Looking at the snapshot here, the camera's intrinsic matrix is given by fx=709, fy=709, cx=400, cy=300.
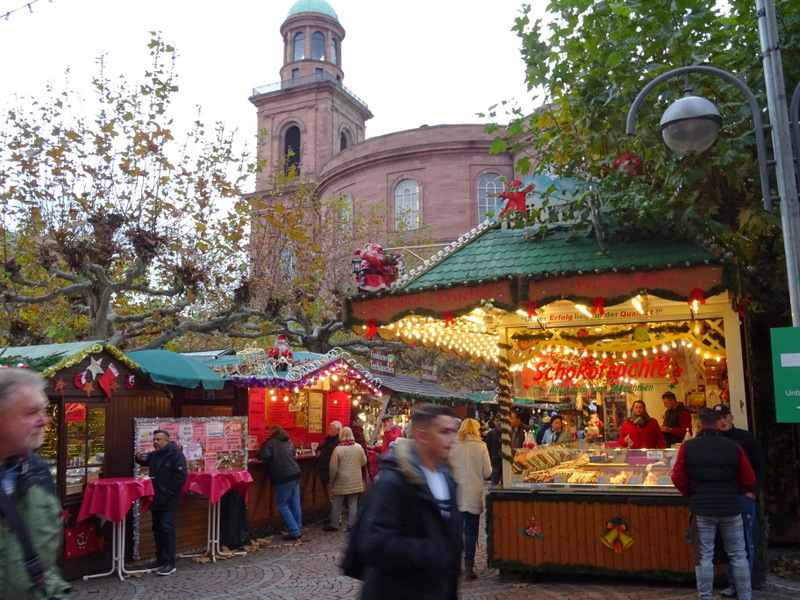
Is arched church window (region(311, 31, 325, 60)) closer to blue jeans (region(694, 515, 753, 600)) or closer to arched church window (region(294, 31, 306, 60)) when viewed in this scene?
arched church window (region(294, 31, 306, 60))

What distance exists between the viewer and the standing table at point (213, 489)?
1006 centimetres

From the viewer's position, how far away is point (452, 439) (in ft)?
10.6

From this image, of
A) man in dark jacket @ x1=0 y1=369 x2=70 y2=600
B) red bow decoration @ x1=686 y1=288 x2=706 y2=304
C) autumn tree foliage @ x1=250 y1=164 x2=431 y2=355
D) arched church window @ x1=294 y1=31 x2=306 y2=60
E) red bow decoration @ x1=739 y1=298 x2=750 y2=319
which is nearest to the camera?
man in dark jacket @ x1=0 y1=369 x2=70 y2=600

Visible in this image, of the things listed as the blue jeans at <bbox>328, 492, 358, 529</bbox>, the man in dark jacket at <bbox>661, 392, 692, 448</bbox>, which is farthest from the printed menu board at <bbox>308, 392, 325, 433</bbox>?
the man in dark jacket at <bbox>661, 392, 692, 448</bbox>

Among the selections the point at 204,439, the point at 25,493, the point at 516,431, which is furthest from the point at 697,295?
the point at 204,439

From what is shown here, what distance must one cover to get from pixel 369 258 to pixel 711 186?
4.31 m

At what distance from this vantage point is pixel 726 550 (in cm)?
625

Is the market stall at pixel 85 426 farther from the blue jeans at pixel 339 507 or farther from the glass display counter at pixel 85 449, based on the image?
the blue jeans at pixel 339 507

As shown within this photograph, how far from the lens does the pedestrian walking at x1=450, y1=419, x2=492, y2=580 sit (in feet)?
26.3

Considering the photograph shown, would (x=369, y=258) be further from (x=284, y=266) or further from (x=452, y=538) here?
(x=284, y=266)

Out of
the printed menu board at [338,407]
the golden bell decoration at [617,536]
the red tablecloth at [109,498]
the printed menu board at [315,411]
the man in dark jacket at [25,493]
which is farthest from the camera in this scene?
the printed menu board at [338,407]

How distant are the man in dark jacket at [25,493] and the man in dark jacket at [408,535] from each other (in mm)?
1158

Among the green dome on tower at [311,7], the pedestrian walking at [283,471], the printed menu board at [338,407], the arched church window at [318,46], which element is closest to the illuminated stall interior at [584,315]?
the pedestrian walking at [283,471]

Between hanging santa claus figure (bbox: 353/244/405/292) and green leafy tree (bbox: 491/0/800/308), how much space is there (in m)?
1.91
